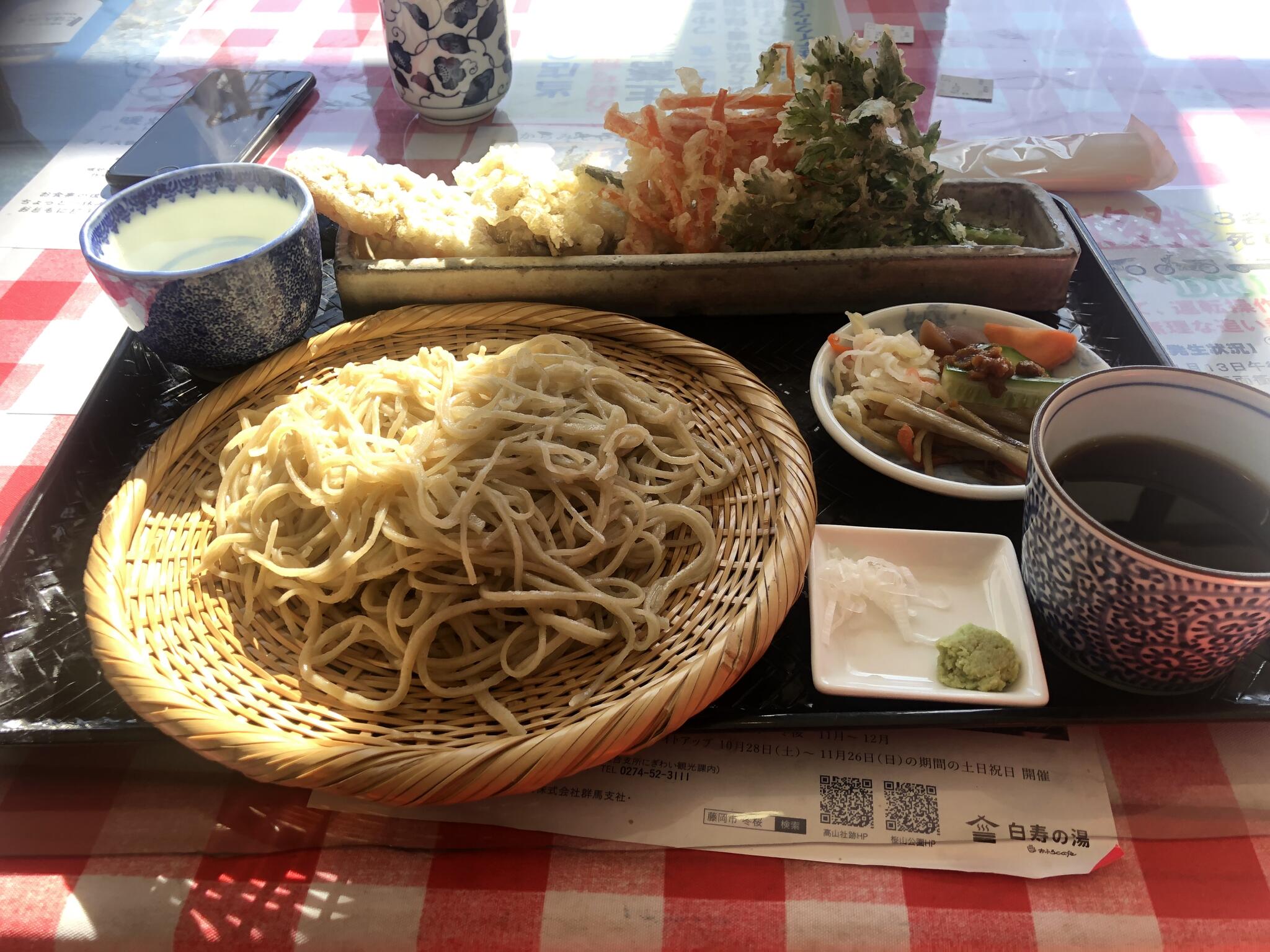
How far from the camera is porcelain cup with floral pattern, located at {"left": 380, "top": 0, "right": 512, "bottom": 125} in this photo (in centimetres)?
229

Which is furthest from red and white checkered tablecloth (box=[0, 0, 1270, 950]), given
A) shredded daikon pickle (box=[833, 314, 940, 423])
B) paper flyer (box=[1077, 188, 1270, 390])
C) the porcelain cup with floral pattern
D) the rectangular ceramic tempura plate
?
the porcelain cup with floral pattern

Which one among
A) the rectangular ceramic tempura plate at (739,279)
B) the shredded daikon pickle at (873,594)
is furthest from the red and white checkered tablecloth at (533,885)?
the rectangular ceramic tempura plate at (739,279)

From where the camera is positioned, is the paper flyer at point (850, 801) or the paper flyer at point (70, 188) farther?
the paper flyer at point (70, 188)

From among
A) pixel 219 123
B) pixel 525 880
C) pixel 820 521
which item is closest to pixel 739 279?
pixel 820 521

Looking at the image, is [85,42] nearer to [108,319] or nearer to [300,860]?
[108,319]

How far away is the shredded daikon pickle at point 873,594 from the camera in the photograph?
112 cm

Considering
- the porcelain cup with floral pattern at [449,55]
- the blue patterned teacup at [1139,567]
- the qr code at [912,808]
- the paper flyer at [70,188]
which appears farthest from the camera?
the porcelain cup with floral pattern at [449,55]

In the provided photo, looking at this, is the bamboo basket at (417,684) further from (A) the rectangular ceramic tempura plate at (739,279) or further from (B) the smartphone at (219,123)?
(B) the smartphone at (219,123)

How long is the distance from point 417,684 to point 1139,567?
0.91m

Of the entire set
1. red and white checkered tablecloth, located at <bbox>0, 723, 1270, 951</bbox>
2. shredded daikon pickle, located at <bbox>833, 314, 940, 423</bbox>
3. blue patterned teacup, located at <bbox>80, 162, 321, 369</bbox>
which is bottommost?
red and white checkered tablecloth, located at <bbox>0, 723, 1270, 951</bbox>

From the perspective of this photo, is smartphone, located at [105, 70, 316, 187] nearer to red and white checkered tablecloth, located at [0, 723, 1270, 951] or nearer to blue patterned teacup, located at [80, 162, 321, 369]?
blue patterned teacup, located at [80, 162, 321, 369]

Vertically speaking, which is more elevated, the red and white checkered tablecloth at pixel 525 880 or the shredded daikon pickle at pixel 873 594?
the shredded daikon pickle at pixel 873 594

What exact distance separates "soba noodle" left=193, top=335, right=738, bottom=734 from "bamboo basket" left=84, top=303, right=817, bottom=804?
3 cm

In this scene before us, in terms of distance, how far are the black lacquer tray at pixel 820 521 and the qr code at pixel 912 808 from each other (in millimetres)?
84
